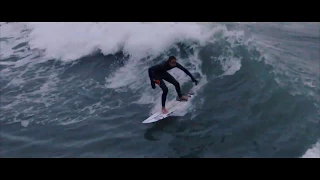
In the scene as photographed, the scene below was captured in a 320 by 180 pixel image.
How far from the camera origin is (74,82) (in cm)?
1182

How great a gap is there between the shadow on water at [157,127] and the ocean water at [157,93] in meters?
0.03

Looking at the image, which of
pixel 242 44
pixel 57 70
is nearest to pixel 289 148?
pixel 242 44

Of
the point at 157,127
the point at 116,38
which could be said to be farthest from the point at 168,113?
the point at 116,38

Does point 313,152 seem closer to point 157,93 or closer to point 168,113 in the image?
point 168,113

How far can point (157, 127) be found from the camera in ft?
29.6

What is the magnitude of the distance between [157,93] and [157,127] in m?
1.89

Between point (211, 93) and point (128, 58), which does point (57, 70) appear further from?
point (211, 93)

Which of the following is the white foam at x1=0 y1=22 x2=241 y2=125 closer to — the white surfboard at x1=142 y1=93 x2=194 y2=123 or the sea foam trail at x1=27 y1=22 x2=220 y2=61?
the sea foam trail at x1=27 y1=22 x2=220 y2=61

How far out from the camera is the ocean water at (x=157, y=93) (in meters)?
8.24

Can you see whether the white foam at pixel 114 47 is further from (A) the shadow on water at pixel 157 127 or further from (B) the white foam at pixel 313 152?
(B) the white foam at pixel 313 152

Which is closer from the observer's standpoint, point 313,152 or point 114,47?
point 313,152

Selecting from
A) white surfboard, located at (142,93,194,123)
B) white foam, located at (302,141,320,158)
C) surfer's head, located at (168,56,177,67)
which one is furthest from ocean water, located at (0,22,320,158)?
surfer's head, located at (168,56,177,67)

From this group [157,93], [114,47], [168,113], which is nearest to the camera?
[168,113]

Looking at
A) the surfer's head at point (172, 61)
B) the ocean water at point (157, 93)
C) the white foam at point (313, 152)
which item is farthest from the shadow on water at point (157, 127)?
the white foam at point (313, 152)
